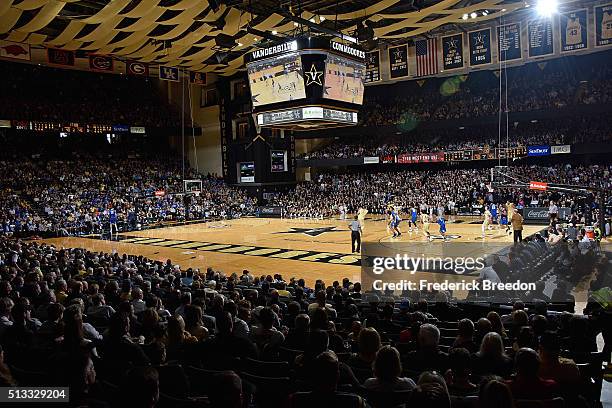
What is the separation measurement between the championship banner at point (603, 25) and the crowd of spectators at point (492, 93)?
26.7 feet

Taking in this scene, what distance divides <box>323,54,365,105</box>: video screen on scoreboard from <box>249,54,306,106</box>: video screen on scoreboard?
106 centimetres

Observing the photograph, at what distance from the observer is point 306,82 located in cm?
1728

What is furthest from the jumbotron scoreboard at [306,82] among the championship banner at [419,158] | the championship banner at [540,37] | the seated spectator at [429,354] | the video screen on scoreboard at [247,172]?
the video screen on scoreboard at [247,172]

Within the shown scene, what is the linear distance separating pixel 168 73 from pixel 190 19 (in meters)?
10.0

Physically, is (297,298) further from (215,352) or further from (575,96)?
(575,96)

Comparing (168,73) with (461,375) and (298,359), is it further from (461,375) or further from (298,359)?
(461,375)

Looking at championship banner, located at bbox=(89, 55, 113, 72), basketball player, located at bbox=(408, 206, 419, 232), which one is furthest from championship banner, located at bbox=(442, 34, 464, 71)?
championship banner, located at bbox=(89, 55, 113, 72)

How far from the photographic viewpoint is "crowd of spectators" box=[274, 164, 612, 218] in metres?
31.1

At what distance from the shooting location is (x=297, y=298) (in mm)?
8773

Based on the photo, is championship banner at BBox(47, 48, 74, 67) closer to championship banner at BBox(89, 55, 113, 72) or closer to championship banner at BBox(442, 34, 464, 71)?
championship banner at BBox(89, 55, 113, 72)

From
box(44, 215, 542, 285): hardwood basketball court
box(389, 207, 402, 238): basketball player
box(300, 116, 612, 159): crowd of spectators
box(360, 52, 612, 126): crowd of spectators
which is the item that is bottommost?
box(44, 215, 542, 285): hardwood basketball court

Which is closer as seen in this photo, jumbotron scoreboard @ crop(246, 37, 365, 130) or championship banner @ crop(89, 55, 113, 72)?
jumbotron scoreboard @ crop(246, 37, 365, 130)

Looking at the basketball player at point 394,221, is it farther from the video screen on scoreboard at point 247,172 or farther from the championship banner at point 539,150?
the video screen on scoreboard at point 247,172

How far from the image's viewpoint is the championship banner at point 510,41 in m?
26.9
